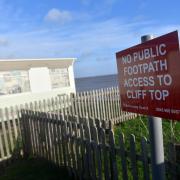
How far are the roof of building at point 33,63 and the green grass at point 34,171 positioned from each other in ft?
30.3

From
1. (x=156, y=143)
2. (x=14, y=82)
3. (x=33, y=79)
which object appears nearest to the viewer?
(x=156, y=143)

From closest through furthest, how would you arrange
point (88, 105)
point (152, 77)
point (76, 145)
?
point (152, 77), point (76, 145), point (88, 105)

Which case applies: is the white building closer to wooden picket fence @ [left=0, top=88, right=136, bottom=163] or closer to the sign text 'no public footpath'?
wooden picket fence @ [left=0, top=88, right=136, bottom=163]

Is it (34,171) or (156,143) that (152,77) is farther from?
(34,171)

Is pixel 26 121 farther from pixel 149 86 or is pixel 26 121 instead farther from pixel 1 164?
pixel 149 86

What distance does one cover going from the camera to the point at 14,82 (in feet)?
52.0

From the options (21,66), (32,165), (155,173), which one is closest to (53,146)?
(32,165)

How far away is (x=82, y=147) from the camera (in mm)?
5254

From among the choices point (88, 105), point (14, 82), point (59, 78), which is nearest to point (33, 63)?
point (14, 82)

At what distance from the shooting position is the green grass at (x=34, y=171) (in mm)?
5920

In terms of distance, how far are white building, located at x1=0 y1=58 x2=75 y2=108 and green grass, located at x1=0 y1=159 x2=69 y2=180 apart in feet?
29.0

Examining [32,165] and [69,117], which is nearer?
[69,117]

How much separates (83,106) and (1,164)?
4.82 m

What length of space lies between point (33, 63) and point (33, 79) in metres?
1.01
